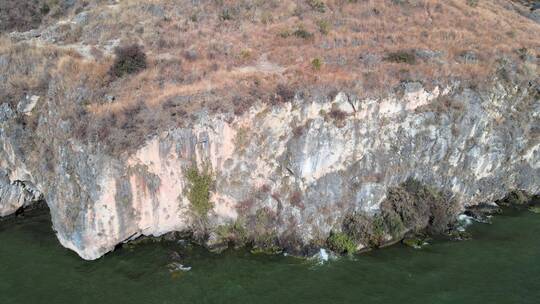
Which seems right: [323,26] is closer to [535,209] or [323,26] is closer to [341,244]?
[341,244]

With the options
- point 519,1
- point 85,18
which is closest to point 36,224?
point 85,18

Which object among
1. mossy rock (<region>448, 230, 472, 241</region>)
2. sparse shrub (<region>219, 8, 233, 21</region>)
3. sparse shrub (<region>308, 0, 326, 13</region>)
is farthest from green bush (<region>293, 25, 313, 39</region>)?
mossy rock (<region>448, 230, 472, 241</region>)

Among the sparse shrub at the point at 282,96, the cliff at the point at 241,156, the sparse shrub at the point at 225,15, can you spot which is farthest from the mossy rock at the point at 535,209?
the sparse shrub at the point at 225,15

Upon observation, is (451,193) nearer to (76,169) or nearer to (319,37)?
(319,37)

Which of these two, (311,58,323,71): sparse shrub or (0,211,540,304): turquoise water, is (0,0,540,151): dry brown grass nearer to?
(311,58,323,71): sparse shrub

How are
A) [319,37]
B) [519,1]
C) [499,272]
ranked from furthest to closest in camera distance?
[519,1] → [319,37] → [499,272]

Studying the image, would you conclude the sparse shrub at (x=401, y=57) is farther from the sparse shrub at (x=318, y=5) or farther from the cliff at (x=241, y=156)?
the sparse shrub at (x=318, y=5)
